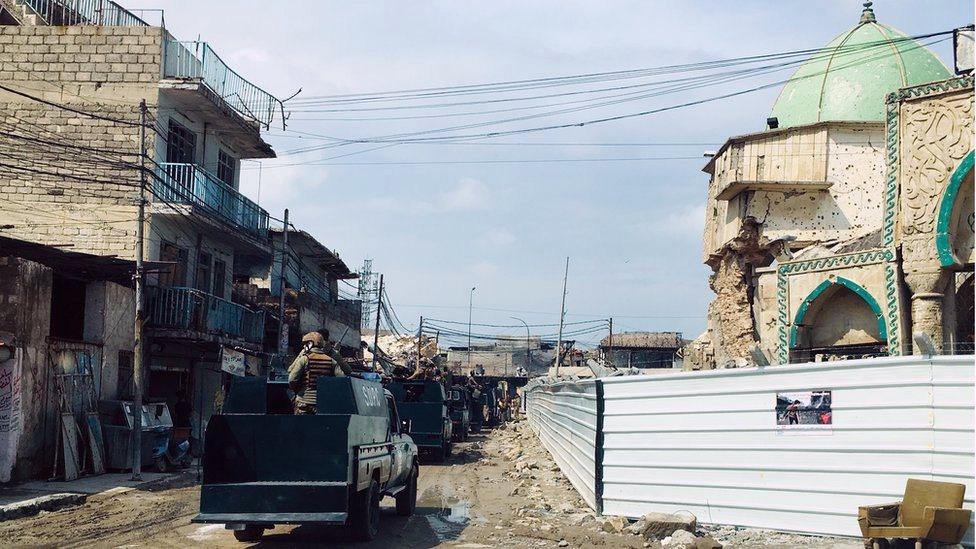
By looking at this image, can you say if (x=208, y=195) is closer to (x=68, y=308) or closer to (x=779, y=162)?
(x=68, y=308)

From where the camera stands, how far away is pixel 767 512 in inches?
408

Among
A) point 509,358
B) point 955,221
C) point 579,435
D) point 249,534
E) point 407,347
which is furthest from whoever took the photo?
point 509,358

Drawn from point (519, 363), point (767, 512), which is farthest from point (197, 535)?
point (519, 363)

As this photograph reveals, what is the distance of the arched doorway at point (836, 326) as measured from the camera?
17.3 meters

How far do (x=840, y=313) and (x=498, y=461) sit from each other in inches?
423

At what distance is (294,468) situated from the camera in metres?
9.81

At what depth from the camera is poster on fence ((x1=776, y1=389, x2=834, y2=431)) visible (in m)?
9.99

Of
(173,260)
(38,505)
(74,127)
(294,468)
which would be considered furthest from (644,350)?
(294,468)

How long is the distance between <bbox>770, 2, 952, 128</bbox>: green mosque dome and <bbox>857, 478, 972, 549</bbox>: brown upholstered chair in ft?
54.9

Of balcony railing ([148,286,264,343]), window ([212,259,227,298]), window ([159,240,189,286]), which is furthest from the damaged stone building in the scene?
window ([212,259,227,298])

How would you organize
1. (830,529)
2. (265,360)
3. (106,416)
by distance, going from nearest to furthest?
(830,529) < (106,416) < (265,360)

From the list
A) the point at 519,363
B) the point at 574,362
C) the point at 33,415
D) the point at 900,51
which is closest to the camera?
the point at 33,415

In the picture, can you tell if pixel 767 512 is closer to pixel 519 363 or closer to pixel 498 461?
pixel 498 461

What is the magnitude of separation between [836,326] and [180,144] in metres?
19.4
